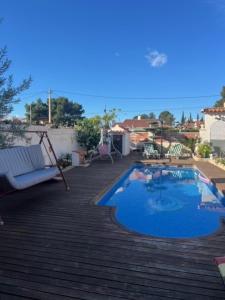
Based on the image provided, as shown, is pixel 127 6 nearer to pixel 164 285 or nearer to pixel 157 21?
pixel 157 21

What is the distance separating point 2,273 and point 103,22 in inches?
528

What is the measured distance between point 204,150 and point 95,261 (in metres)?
11.1

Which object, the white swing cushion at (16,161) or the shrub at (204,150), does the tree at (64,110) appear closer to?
the shrub at (204,150)

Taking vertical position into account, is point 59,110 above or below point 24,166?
above

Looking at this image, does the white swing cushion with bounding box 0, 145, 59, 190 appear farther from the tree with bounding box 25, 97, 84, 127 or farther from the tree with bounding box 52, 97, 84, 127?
the tree with bounding box 52, 97, 84, 127

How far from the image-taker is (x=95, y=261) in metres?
2.92

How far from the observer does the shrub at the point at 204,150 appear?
12.8m

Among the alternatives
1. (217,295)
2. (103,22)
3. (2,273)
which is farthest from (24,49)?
(217,295)

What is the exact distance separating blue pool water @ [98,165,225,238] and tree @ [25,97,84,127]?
105ft

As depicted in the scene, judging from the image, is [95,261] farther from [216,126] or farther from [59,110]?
[59,110]

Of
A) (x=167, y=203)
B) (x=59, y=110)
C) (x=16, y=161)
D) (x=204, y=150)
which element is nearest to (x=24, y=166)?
(x=16, y=161)

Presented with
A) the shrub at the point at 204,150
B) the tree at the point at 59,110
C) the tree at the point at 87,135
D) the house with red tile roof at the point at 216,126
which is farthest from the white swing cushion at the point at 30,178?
the tree at the point at 59,110

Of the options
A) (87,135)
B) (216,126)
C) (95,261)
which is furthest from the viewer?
(216,126)

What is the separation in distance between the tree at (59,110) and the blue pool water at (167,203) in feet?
105
